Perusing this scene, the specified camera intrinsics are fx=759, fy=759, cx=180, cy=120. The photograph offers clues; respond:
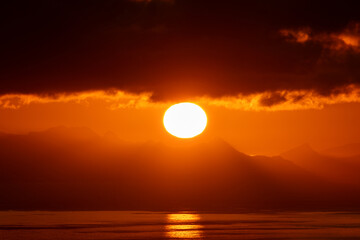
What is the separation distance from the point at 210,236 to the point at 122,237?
68.2 feet

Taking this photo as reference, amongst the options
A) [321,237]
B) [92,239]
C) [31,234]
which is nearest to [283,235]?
[321,237]

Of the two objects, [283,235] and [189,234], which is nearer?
[283,235]

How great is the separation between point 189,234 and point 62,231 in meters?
29.8

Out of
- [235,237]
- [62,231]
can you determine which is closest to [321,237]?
[235,237]

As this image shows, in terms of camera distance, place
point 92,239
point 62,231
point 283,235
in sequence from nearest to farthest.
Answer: point 92,239 < point 283,235 < point 62,231

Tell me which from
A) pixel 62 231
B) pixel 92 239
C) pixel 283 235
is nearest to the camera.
A: pixel 92 239

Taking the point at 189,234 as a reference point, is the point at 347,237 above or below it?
below

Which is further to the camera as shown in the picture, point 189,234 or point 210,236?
point 189,234

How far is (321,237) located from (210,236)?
2401cm

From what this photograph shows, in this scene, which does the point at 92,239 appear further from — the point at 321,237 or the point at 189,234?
the point at 321,237

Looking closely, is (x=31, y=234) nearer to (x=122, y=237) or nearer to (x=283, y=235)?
(x=122, y=237)

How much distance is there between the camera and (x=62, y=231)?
178250 millimetres

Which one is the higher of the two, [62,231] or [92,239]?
[62,231]

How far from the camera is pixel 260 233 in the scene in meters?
173
